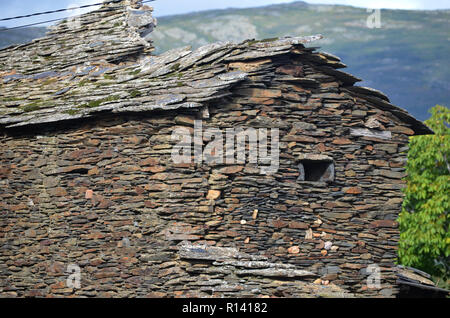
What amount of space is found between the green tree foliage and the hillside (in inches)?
1797

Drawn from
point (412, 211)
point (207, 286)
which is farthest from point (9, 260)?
point (412, 211)

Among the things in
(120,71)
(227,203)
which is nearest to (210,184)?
(227,203)

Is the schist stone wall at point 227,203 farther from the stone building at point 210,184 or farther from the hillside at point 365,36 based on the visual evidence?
the hillside at point 365,36

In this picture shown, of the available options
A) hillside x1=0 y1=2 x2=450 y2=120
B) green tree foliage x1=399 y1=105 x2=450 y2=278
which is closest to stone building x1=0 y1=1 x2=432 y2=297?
green tree foliage x1=399 y1=105 x2=450 y2=278

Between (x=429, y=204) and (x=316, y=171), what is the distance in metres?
12.4

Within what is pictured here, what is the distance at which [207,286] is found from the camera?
10.1m

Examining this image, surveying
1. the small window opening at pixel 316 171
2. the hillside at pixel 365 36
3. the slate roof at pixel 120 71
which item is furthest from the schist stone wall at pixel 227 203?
the hillside at pixel 365 36

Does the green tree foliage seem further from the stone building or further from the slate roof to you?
the stone building

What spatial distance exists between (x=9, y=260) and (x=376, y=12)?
8.62 metres

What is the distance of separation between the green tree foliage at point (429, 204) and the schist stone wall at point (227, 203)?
11272 mm

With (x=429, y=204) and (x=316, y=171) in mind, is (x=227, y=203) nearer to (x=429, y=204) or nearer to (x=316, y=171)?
(x=316, y=171)

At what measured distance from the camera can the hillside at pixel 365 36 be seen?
77.8m

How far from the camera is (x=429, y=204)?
72.1 ft

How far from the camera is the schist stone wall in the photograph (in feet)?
33.6
